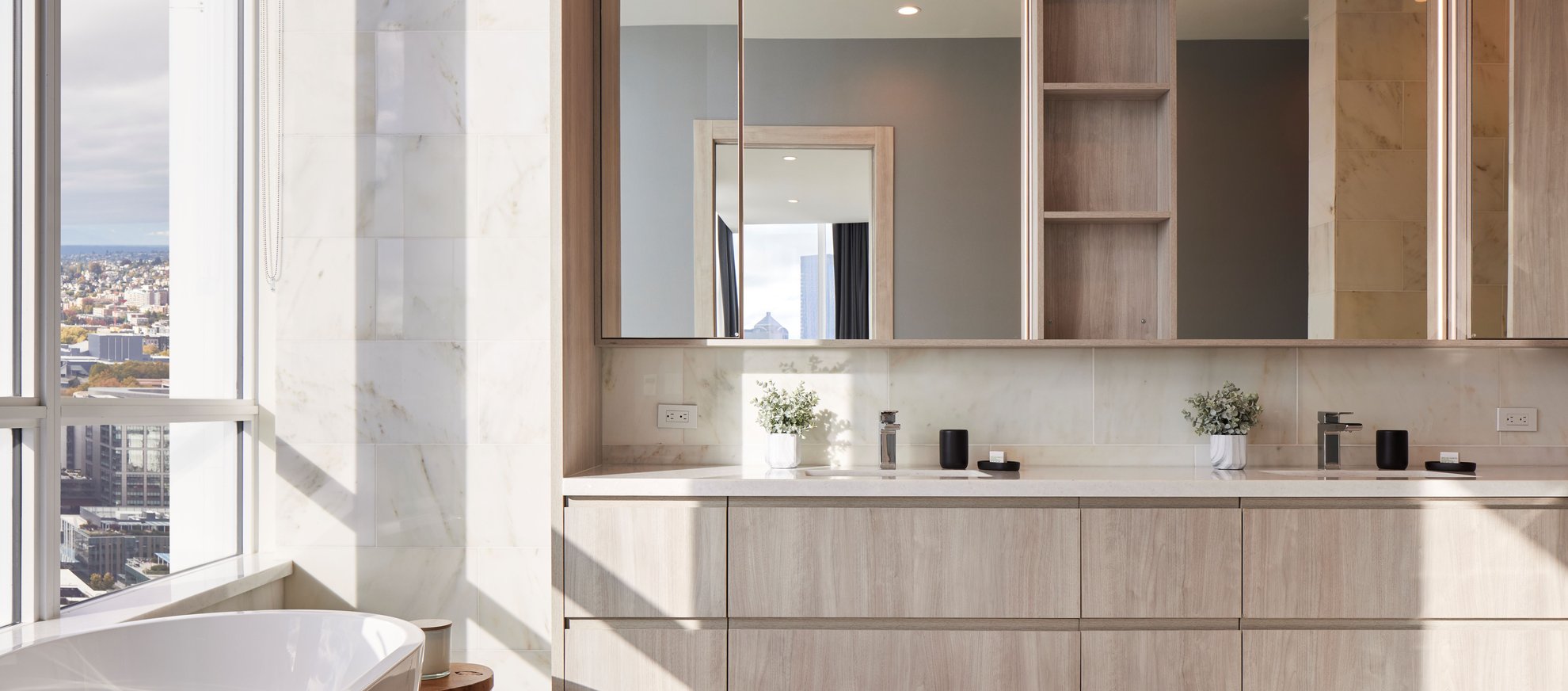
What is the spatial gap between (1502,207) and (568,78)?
2.48m

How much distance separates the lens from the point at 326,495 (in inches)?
101

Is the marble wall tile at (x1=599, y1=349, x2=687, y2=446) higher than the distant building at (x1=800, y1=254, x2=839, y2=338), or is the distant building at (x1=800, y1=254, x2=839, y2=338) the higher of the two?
the distant building at (x1=800, y1=254, x2=839, y2=338)

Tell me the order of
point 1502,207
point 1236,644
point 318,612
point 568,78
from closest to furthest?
1. point 318,612
2. point 1236,644
3. point 568,78
4. point 1502,207

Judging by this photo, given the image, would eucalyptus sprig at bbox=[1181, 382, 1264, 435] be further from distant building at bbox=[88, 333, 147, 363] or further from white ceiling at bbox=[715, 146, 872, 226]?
distant building at bbox=[88, 333, 147, 363]

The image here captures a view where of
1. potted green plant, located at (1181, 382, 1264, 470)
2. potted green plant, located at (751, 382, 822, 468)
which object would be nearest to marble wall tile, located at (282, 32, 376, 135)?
potted green plant, located at (751, 382, 822, 468)

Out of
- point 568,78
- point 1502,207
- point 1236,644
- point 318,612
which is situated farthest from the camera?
point 1502,207

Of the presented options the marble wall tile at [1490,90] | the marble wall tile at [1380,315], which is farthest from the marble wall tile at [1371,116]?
the marble wall tile at [1380,315]

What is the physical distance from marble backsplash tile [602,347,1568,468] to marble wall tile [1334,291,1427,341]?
0.43ft

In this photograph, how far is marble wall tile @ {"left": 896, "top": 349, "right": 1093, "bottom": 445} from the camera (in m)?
2.68

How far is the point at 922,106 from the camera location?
2.61 m

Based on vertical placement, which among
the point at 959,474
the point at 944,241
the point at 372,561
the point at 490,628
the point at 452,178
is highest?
the point at 452,178

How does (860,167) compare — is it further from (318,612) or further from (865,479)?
(318,612)

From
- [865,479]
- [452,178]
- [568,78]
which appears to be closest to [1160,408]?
[865,479]

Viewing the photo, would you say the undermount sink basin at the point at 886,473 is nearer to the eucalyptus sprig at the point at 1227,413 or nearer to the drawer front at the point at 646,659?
the drawer front at the point at 646,659
